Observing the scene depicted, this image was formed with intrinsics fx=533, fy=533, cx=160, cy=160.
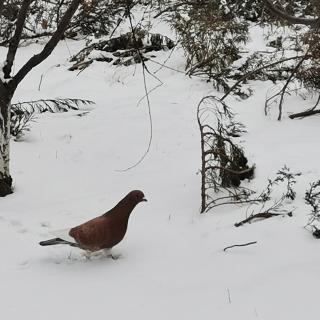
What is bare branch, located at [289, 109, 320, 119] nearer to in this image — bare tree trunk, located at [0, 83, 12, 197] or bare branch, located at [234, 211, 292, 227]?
bare branch, located at [234, 211, 292, 227]

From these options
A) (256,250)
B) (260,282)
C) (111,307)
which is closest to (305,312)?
(260,282)

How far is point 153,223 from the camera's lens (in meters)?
4.65

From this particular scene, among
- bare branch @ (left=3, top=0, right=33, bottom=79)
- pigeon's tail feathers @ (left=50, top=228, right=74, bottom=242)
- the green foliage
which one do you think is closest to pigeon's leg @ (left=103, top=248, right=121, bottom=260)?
pigeon's tail feathers @ (left=50, top=228, right=74, bottom=242)

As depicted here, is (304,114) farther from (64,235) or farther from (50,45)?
(64,235)

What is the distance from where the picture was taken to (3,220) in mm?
4699

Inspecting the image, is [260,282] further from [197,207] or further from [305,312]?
[197,207]

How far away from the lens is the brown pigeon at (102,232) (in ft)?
12.7

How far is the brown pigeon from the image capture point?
12.7 feet

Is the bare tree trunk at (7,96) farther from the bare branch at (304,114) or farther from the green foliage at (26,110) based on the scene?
the bare branch at (304,114)

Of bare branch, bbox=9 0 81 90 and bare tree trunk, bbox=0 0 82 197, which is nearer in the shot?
bare branch, bbox=9 0 81 90

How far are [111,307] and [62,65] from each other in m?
7.03

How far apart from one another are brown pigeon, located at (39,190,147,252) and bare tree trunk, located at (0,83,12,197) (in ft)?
5.09

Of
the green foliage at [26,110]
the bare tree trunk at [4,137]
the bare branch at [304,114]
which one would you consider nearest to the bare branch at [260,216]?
the bare tree trunk at [4,137]

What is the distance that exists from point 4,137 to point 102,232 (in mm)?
1817
